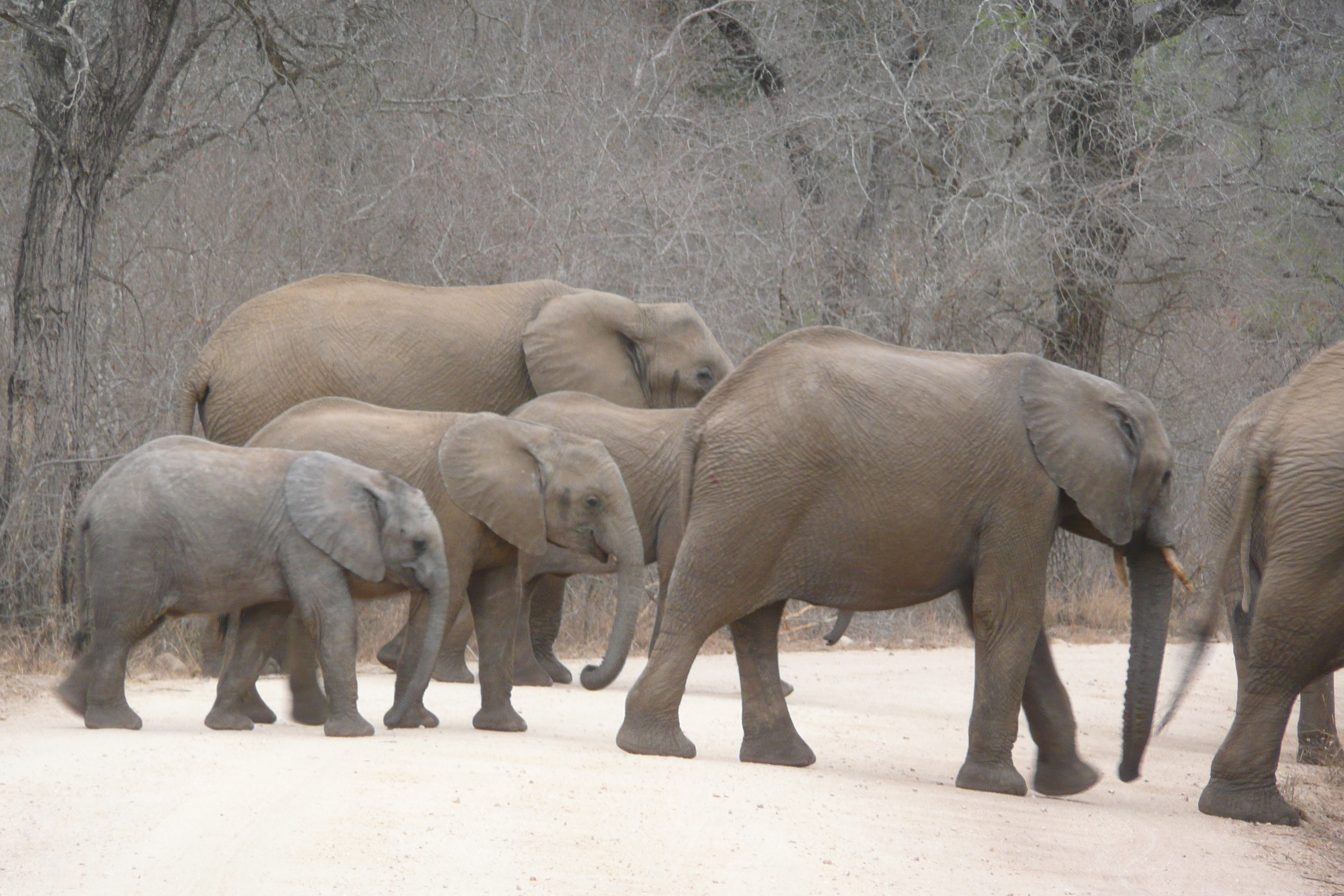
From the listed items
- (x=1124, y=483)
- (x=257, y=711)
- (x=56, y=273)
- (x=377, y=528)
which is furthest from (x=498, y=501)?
(x=56, y=273)

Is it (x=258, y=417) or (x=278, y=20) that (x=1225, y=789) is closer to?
(x=258, y=417)

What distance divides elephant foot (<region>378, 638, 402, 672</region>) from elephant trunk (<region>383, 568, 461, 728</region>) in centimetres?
198

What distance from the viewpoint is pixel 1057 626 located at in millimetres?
16141

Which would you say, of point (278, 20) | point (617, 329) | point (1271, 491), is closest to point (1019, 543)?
point (1271, 491)

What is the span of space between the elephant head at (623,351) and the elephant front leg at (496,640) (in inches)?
85.0

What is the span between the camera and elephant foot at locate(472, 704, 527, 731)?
8.33m

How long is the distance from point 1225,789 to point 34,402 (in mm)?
7465

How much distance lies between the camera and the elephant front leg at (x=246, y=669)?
25.8 ft

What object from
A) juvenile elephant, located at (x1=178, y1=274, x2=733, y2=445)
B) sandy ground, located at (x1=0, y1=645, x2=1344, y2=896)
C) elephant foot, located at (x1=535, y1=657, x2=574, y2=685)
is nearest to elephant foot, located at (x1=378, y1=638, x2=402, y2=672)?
elephant foot, located at (x1=535, y1=657, x2=574, y2=685)

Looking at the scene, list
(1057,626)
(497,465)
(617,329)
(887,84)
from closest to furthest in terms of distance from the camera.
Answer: (497,465) < (617,329) < (1057,626) < (887,84)

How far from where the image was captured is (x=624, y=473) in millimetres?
10359

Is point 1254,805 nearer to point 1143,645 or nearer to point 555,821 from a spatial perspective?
point 1143,645

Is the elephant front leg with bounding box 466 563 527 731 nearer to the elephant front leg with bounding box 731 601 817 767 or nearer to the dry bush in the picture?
the elephant front leg with bounding box 731 601 817 767

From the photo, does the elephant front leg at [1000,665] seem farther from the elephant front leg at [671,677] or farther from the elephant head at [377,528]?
the elephant head at [377,528]
